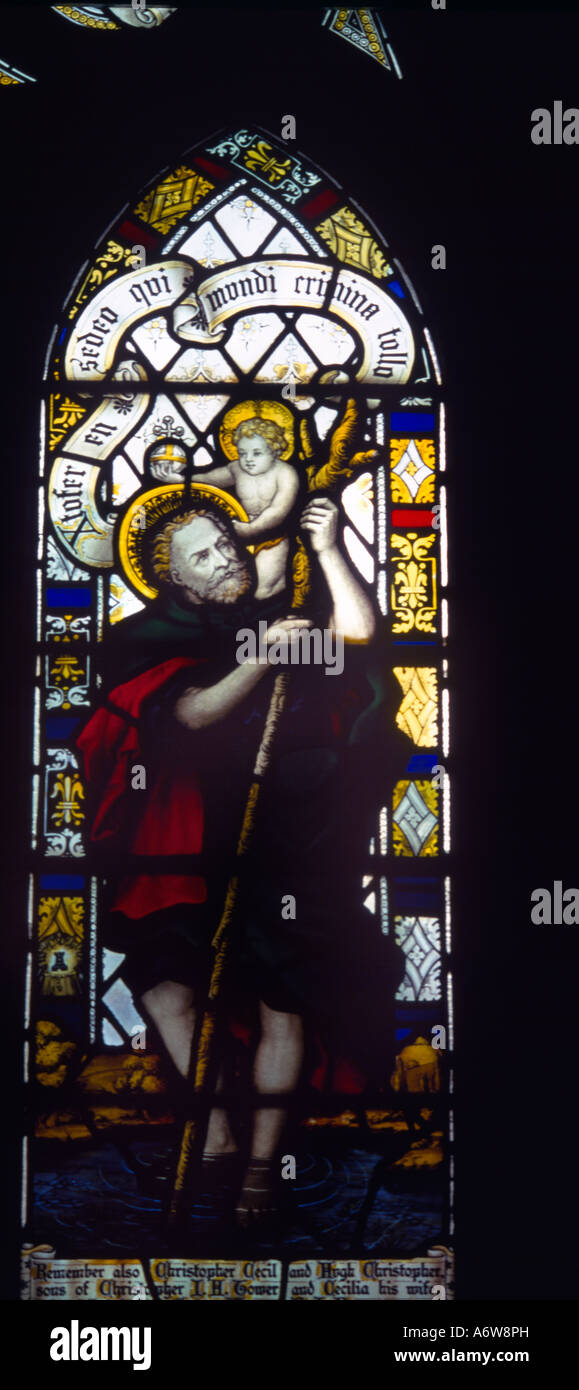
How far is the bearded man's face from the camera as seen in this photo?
26.6ft

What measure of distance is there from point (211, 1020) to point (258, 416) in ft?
7.29

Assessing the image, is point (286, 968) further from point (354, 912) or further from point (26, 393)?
point (26, 393)

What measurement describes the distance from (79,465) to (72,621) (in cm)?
59

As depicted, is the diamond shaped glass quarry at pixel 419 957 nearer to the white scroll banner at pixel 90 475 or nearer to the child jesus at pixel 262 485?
the child jesus at pixel 262 485

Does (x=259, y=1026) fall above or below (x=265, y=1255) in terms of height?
above

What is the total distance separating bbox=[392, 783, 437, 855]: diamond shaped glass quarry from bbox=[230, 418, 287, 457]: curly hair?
4.41ft

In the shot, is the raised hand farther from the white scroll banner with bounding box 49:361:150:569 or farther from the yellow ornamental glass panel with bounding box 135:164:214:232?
the yellow ornamental glass panel with bounding box 135:164:214:232

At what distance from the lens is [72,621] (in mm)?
8031

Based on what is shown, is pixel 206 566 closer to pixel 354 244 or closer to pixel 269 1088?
pixel 354 244

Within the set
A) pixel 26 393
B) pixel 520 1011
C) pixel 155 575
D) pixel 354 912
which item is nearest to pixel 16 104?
pixel 26 393

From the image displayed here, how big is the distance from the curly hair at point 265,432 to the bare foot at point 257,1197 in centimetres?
257

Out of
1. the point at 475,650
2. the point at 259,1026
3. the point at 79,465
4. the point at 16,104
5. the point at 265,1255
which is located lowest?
the point at 265,1255

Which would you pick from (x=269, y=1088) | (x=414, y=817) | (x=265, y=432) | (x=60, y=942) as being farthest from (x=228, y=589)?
(x=269, y=1088)

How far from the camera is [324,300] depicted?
332 inches
